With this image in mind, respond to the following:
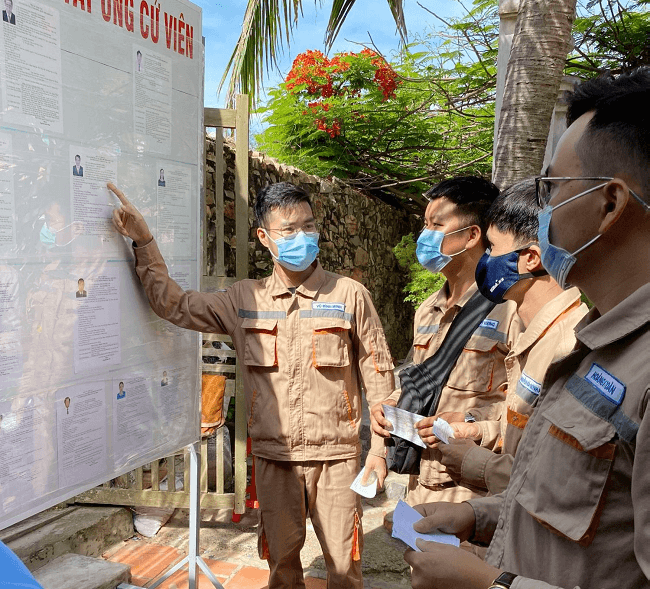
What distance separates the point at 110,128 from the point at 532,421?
1603mm

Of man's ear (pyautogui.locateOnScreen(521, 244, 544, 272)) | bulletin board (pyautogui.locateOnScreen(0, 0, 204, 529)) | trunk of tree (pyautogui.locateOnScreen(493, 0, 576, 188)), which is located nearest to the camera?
bulletin board (pyautogui.locateOnScreen(0, 0, 204, 529))

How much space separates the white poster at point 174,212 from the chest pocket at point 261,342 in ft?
1.42

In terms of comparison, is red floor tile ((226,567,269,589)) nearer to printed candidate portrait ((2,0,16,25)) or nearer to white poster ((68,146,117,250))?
white poster ((68,146,117,250))

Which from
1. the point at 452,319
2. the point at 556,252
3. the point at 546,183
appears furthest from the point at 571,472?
the point at 452,319

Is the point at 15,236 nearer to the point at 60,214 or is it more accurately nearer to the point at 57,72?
the point at 60,214

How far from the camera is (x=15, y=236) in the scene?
1631 mm

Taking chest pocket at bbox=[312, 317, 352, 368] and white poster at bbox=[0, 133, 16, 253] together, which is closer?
white poster at bbox=[0, 133, 16, 253]

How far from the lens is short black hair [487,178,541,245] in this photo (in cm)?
181

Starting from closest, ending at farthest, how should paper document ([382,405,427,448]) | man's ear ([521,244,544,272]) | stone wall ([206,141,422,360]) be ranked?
man's ear ([521,244,544,272]) < paper document ([382,405,427,448]) < stone wall ([206,141,422,360])

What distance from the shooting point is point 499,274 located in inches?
72.8

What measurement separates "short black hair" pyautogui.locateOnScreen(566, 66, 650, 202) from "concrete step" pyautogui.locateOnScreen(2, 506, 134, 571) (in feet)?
9.70

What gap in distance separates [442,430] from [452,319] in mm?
540

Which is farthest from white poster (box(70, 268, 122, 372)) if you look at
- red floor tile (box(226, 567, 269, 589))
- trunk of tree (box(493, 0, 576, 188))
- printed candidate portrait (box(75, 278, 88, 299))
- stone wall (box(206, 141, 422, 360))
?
trunk of tree (box(493, 0, 576, 188))

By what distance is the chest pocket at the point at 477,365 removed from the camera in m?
2.17
